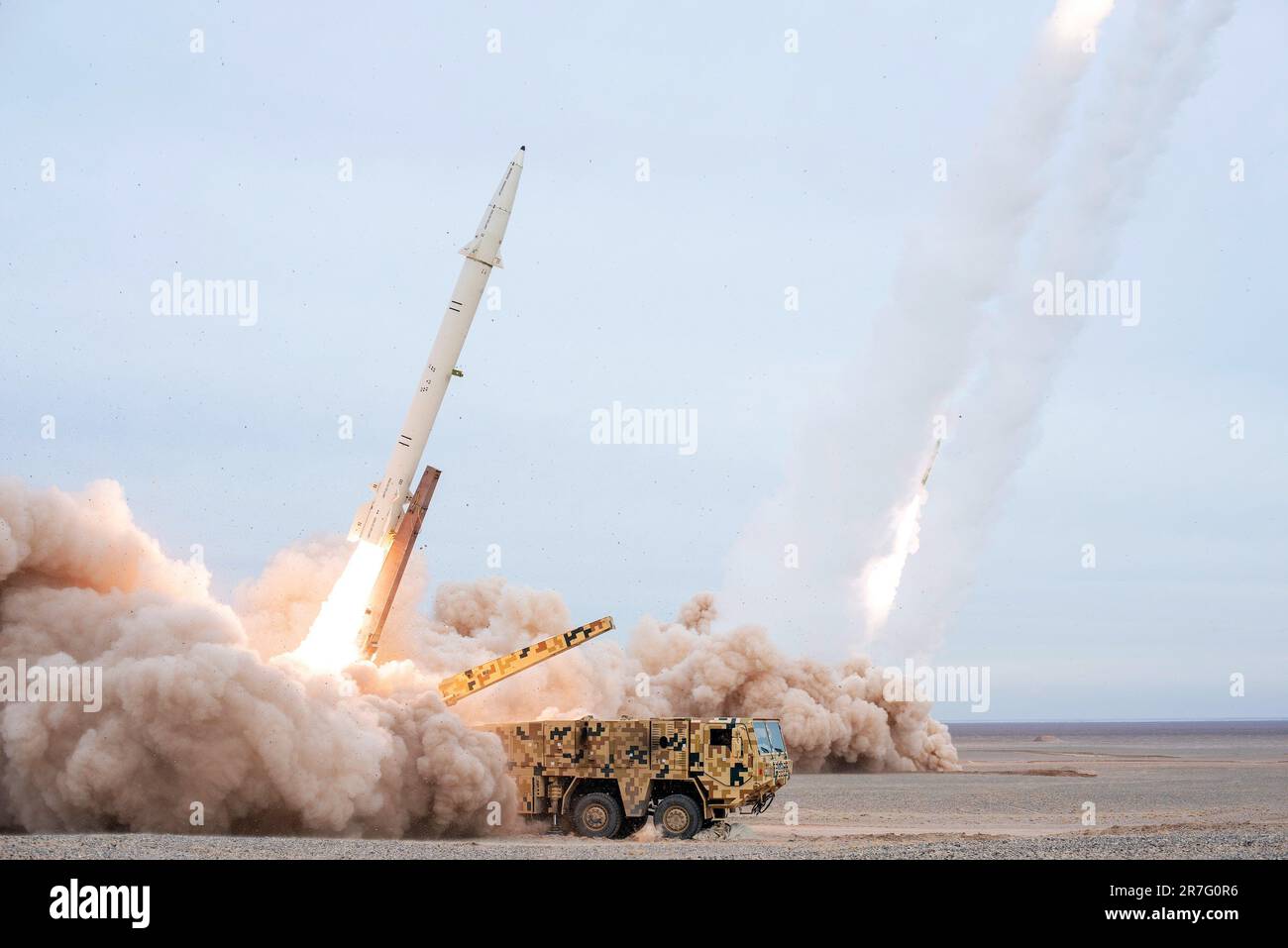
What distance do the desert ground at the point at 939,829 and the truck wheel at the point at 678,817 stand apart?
371mm

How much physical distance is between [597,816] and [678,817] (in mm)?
1376

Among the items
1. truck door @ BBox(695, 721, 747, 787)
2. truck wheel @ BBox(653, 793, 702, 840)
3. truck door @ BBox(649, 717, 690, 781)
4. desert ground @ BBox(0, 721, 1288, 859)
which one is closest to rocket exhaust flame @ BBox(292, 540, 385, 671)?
desert ground @ BBox(0, 721, 1288, 859)

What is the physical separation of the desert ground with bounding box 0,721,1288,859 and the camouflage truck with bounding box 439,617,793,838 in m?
0.50

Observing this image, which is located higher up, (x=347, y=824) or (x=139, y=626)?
(x=139, y=626)

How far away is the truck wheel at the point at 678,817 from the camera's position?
2497cm

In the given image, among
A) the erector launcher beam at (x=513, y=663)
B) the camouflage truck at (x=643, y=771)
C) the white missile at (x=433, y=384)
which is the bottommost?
the camouflage truck at (x=643, y=771)

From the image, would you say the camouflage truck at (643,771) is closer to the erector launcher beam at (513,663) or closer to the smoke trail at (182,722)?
the smoke trail at (182,722)

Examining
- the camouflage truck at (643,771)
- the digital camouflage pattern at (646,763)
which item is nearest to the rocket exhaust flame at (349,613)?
the camouflage truck at (643,771)

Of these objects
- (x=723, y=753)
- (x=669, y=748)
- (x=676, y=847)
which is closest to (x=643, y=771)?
(x=669, y=748)

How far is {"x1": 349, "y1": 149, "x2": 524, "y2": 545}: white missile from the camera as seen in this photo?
29656 millimetres

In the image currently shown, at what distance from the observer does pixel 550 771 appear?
2595 centimetres

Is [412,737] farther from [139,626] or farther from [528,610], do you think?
[528,610]
